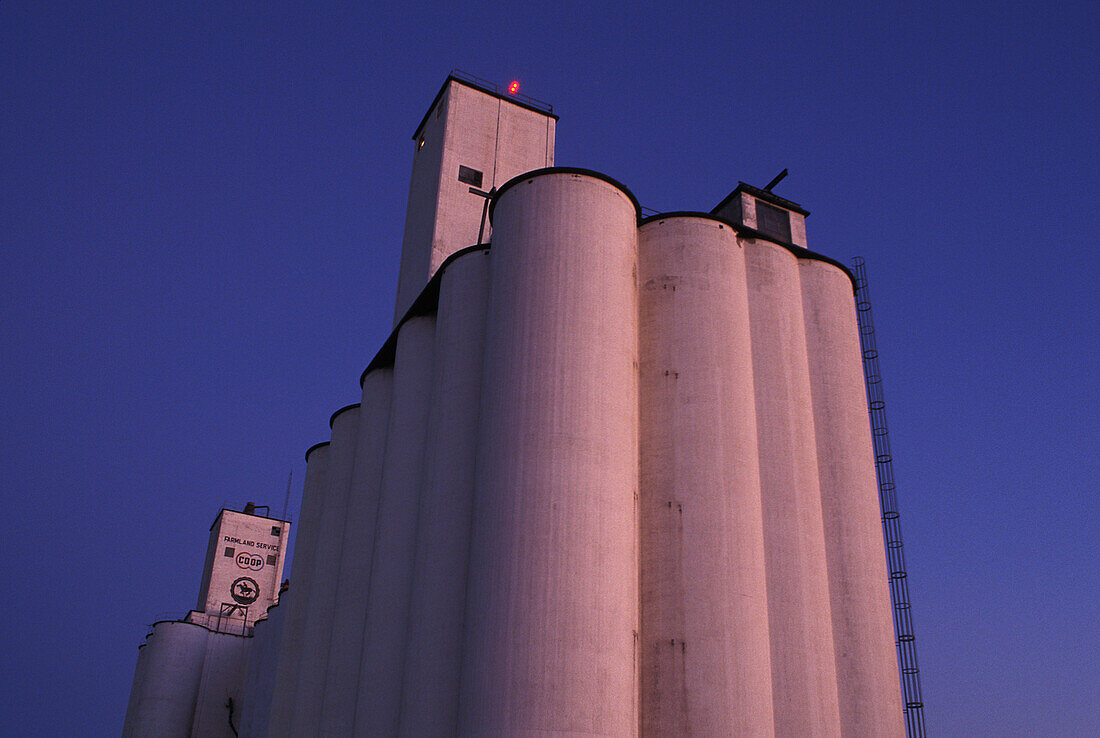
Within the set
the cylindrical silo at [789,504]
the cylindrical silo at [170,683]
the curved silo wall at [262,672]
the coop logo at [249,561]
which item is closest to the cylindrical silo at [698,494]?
the cylindrical silo at [789,504]

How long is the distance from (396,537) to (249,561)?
42766 millimetres

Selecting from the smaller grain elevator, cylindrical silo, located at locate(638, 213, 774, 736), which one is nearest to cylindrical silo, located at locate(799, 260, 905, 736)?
cylindrical silo, located at locate(638, 213, 774, 736)

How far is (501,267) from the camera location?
22672 mm

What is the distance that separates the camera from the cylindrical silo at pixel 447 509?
19797 millimetres

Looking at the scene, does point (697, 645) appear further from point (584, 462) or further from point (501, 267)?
point (501, 267)

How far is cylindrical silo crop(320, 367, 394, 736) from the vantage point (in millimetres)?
25000

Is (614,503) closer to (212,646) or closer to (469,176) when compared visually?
(469,176)

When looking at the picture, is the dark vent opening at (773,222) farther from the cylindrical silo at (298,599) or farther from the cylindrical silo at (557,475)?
the cylindrical silo at (298,599)

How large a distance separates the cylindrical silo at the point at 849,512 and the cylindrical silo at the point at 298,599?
17.1 meters

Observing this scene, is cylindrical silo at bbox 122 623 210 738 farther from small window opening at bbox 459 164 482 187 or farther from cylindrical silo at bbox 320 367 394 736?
small window opening at bbox 459 164 482 187

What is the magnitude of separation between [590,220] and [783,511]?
28.3 ft

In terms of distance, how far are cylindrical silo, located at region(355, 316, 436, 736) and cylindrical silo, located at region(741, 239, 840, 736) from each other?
30.0 ft

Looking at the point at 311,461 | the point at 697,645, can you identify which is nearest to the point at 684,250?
the point at 697,645

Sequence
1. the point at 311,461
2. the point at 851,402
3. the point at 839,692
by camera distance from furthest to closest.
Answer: the point at 311,461 < the point at 851,402 < the point at 839,692
